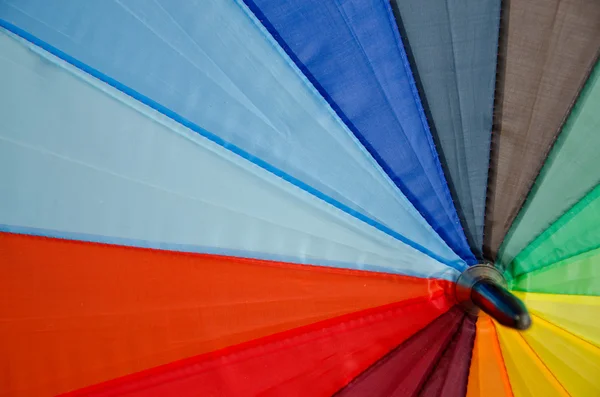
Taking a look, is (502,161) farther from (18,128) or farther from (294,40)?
(18,128)

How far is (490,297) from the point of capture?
155cm

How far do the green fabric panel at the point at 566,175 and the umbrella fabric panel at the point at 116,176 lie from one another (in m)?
0.57

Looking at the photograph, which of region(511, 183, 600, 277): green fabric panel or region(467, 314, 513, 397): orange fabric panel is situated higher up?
region(511, 183, 600, 277): green fabric panel

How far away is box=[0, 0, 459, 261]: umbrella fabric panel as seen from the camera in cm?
163

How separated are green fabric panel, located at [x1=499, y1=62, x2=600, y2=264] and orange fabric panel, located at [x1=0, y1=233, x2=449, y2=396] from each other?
0.67 metres

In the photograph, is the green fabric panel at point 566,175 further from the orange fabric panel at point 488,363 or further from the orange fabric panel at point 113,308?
the orange fabric panel at point 113,308

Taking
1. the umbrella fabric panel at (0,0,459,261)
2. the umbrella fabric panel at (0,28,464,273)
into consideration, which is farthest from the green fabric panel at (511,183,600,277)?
the umbrella fabric panel at (0,28,464,273)

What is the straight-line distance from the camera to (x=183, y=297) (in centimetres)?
169

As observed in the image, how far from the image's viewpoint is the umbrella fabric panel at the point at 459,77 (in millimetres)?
1651

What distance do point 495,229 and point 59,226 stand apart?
118cm

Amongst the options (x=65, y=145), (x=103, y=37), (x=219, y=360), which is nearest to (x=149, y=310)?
(x=219, y=360)

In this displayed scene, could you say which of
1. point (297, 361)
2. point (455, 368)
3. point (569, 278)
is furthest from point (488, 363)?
point (297, 361)

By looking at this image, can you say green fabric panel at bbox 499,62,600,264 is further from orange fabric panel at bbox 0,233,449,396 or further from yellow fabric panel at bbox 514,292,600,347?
orange fabric panel at bbox 0,233,449,396

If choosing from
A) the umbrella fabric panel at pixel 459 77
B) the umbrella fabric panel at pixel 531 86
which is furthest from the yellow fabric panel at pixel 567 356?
the umbrella fabric panel at pixel 459 77
